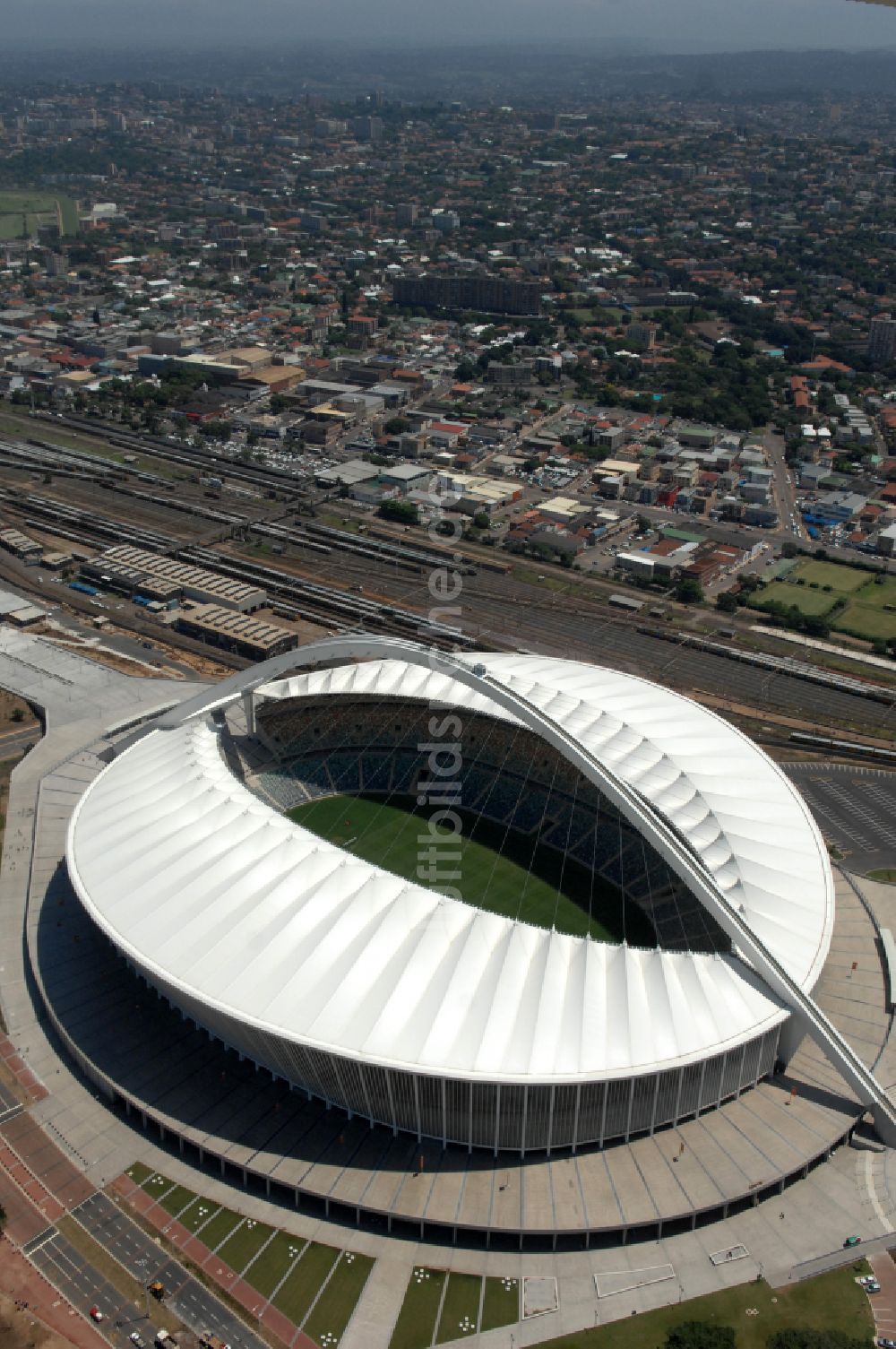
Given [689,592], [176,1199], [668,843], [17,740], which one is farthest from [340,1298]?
[689,592]

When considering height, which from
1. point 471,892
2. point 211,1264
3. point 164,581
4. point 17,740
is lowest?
point 211,1264

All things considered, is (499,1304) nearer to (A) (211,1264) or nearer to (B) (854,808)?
(A) (211,1264)

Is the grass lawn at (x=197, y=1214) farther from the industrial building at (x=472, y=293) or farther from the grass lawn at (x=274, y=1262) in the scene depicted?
the industrial building at (x=472, y=293)

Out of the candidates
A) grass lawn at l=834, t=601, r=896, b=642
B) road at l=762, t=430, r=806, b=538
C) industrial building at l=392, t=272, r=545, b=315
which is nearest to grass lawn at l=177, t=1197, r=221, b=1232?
grass lawn at l=834, t=601, r=896, b=642

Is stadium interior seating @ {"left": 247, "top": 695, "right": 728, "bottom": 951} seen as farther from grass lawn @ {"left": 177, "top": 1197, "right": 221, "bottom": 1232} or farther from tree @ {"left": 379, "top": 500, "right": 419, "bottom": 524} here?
tree @ {"left": 379, "top": 500, "right": 419, "bottom": 524}

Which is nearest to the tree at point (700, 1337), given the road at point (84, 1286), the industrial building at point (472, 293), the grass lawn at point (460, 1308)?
the grass lawn at point (460, 1308)

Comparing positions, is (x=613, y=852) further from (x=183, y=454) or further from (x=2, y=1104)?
(x=183, y=454)


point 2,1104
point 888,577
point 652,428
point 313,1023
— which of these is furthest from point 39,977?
point 652,428
